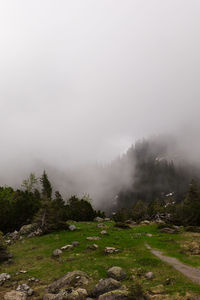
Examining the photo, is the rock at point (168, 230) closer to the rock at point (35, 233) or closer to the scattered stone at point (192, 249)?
the scattered stone at point (192, 249)

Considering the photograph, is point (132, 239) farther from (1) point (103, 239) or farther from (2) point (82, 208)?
(2) point (82, 208)

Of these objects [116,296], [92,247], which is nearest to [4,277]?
[92,247]

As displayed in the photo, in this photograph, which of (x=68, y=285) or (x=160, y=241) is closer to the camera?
(x=68, y=285)

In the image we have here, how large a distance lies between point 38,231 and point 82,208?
26.6 metres

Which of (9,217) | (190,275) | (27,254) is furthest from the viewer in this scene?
(9,217)

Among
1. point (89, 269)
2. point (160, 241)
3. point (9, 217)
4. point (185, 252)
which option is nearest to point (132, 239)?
point (160, 241)

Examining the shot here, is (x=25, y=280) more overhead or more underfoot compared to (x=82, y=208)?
more underfoot

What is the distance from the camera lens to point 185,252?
25125mm

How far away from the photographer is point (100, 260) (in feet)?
73.3

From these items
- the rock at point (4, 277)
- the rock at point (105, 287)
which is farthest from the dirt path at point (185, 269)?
the rock at point (4, 277)

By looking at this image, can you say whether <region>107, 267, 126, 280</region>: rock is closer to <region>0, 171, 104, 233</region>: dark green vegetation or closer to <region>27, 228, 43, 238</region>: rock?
<region>0, 171, 104, 233</region>: dark green vegetation

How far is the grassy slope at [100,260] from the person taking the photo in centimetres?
1689

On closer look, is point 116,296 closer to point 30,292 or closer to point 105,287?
point 105,287

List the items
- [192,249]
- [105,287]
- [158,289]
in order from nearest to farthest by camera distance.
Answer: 1. [158,289]
2. [105,287]
3. [192,249]
